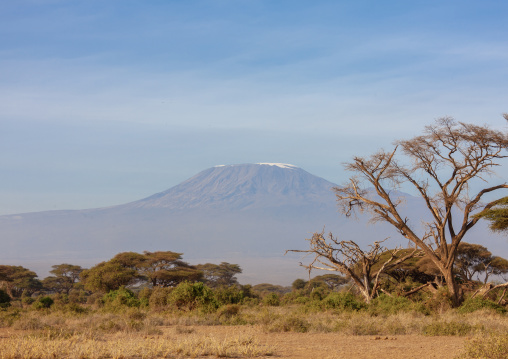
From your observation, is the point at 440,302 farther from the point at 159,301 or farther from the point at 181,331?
the point at 159,301

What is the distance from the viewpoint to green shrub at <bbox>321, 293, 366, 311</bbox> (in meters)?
22.4

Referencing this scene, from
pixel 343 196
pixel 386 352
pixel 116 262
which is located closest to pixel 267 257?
pixel 116 262

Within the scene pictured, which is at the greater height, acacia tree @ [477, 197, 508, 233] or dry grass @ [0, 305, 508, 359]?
acacia tree @ [477, 197, 508, 233]

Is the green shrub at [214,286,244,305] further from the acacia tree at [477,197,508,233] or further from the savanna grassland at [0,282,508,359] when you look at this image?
the acacia tree at [477,197,508,233]

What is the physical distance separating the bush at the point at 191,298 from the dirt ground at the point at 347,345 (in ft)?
20.9

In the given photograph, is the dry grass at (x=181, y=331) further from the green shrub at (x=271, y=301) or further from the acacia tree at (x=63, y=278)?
the acacia tree at (x=63, y=278)

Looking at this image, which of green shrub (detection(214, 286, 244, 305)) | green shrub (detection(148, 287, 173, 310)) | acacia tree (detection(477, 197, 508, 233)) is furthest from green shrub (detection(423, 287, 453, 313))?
green shrub (detection(148, 287, 173, 310))

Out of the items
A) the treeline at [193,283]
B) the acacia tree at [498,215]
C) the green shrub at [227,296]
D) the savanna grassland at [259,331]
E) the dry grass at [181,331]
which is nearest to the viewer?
the dry grass at [181,331]

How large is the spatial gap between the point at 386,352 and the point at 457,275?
22.3m

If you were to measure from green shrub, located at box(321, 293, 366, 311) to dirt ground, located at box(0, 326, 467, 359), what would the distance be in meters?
6.55

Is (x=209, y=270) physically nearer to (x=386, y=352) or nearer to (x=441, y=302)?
(x=441, y=302)

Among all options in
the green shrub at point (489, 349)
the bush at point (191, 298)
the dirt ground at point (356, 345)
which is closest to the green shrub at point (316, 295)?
the bush at point (191, 298)

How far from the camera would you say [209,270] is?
5625cm

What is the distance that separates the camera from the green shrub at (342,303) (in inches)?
881
